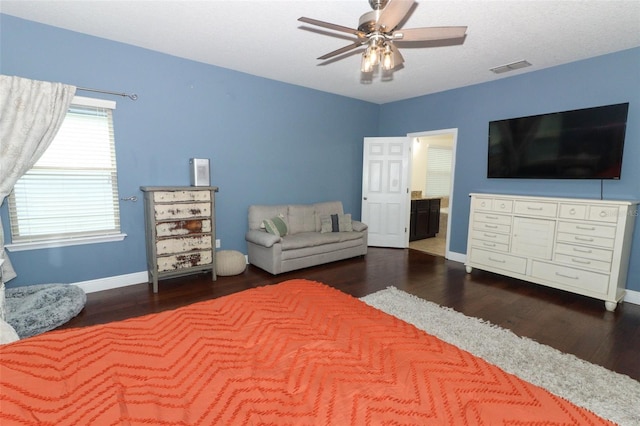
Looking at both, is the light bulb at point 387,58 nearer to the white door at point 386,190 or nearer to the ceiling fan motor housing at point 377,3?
the ceiling fan motor housing at point 377,3

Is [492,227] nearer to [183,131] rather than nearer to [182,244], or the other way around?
[182,244]

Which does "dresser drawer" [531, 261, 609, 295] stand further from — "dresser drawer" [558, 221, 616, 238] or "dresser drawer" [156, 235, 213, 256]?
"dresser drawer" [156, 235, 213, 256]

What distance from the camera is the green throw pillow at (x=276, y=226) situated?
4.40m

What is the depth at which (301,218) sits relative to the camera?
5039 millimetres

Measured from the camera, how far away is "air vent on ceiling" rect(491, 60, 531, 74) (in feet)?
12.9

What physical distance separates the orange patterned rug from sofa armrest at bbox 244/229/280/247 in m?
2.60

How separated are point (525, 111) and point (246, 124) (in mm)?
3940

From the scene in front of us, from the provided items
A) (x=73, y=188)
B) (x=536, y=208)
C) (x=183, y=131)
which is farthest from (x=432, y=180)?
(x=73, y=188)

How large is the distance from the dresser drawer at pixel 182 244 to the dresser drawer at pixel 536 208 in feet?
13.0

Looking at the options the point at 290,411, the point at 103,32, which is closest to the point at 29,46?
the point at 103,32

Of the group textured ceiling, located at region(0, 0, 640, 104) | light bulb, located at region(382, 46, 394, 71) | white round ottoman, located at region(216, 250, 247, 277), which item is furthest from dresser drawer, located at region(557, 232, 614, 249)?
white round ottoman, located at region(216, 250, 247, 277)

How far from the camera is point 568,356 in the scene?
2.40 metres

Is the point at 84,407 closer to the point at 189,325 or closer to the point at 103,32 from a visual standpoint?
the point at 189,325

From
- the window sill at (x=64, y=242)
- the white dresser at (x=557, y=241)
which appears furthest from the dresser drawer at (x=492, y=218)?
the window sill at (x=64, y=242)
